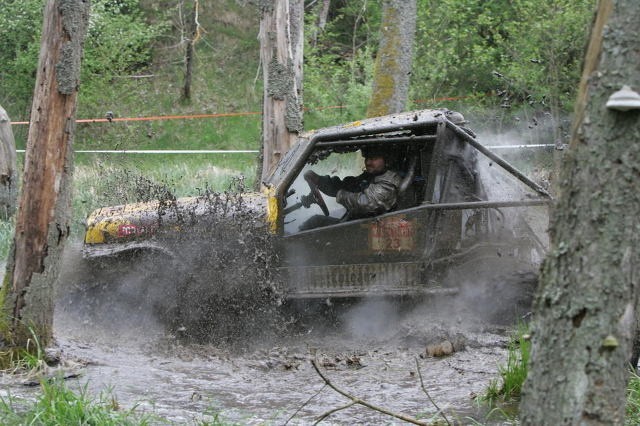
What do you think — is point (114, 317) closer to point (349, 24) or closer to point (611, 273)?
point (611, 273)

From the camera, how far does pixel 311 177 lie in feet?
21.6

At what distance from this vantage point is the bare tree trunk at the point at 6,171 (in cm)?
1157

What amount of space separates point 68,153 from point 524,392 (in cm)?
373

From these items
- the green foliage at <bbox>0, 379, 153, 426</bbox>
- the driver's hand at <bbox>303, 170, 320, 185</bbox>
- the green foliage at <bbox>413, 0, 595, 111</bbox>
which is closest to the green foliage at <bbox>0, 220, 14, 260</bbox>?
the driver's hand at <bbox>303, 170, 320, 185</bbox>

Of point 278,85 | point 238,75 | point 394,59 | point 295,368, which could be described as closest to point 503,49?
point 394,59

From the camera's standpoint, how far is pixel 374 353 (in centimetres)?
643

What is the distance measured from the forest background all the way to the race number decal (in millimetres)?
5673

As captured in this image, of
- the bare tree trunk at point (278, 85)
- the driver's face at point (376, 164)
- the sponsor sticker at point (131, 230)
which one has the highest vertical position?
the bare tree trunk at point (278, 85)

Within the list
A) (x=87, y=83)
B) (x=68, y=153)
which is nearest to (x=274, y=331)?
(x=68, y=153)

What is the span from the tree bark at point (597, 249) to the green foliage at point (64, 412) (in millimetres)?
2133

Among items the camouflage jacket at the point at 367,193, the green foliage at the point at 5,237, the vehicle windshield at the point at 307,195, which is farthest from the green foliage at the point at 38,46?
the camouflage jacket at the point at 367,193

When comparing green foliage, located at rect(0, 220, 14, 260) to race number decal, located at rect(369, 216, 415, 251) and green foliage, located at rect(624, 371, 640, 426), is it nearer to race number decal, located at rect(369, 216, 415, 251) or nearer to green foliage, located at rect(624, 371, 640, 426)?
race number decal, located at rect(369, 216, 415, 251)

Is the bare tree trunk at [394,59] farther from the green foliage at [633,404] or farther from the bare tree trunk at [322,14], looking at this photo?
the bare tree trunk at [322,14]

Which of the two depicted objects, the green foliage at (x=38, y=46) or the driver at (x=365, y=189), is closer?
the driver at (x=365, y=189)
